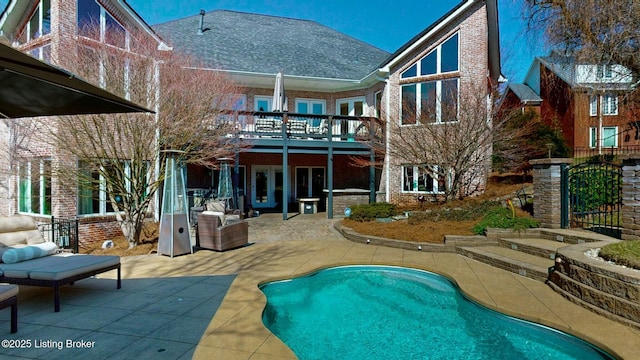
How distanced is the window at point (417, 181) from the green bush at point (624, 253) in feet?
28.3

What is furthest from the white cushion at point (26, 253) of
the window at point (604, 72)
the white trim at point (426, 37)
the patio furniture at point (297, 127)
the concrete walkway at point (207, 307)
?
the white trim at point (426, 37)

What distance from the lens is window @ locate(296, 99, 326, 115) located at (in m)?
18.1

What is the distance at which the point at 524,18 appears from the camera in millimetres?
7641

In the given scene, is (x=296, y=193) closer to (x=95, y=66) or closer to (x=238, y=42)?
(x=238, y=42)

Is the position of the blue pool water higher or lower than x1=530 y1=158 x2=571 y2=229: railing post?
lower

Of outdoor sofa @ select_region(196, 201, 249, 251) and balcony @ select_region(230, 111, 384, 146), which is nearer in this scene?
outdoor sofa @ select_region(196, 201, 249, 251)

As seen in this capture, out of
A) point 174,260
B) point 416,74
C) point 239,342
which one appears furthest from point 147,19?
point 239,342

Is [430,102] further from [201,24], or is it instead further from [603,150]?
[603,150]

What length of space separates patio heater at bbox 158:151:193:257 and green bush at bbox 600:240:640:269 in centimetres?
783

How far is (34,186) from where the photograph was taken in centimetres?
1066

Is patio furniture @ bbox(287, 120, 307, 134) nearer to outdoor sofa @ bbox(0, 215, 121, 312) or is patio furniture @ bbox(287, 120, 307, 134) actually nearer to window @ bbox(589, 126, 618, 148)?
outdoor sofa @ bbox(0, 215, 121, 312)

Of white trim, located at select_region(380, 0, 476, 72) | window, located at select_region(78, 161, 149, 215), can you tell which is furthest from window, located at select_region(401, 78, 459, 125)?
window, located at select_region(78, 161, 149, 215)

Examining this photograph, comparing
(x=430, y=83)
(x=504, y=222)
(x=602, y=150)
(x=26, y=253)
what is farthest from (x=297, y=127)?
(x=602, y=150)

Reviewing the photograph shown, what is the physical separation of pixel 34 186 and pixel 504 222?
526 inches
